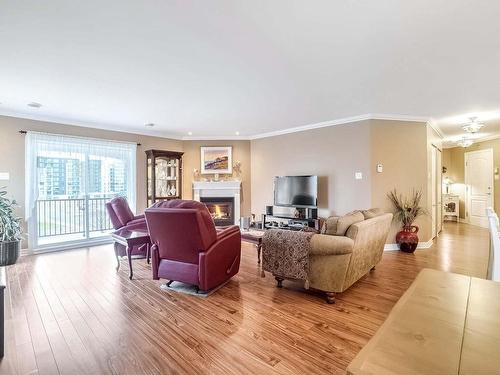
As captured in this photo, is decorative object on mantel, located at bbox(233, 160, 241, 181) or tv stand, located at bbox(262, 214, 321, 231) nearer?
tv stand, located at bbox(262, 214, 321, 231)

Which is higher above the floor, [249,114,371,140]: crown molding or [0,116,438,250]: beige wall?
[249,114,371,140]: crown molding

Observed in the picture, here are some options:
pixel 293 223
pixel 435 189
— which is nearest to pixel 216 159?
pixel 293 223

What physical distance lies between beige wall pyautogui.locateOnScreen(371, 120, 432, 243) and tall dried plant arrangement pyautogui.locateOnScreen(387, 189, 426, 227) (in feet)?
0.32

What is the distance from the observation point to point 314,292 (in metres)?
3.15

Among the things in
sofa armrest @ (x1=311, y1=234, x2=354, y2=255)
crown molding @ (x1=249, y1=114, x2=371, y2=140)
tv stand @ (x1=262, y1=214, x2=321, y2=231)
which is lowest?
tv stand @ (x1=262, y1=214, x2=321, y2=231)

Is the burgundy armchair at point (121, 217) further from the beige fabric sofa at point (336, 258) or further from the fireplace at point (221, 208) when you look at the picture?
the beige fabric sofa at point (336, 258)

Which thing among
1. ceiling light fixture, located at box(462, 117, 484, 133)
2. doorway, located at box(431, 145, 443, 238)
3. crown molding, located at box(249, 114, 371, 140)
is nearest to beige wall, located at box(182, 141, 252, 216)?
crown molding, located at box(249, 114, 371, 140)

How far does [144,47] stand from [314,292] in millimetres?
3198

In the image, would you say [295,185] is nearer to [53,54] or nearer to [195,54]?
[195,54]

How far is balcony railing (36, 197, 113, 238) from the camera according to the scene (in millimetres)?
5672

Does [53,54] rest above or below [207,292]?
above

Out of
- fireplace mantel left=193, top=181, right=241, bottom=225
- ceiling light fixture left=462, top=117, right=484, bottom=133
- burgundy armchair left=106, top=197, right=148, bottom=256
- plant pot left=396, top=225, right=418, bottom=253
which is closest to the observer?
burgundy armchair left=106, top=197, right=148, bottom=256

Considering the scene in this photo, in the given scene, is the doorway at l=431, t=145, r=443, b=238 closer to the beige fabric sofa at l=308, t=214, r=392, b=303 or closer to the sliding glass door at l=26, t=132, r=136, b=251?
the beige fabric sofa at l=308, t=214, r=392, b=303

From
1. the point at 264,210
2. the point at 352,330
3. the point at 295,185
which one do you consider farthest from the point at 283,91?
the point at 264,210
